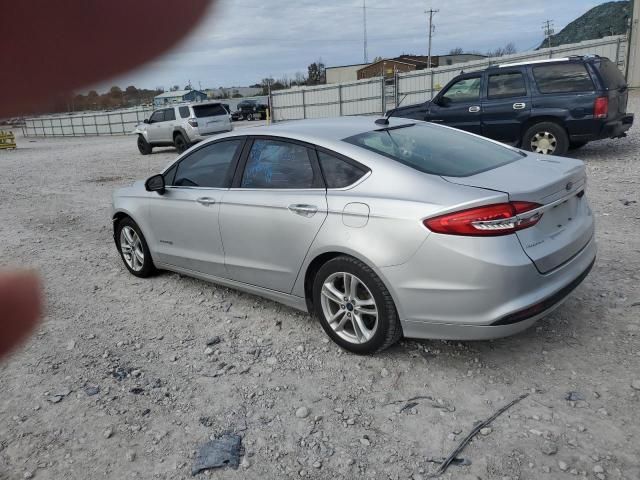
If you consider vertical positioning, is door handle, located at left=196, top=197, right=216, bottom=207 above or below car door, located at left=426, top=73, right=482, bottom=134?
below

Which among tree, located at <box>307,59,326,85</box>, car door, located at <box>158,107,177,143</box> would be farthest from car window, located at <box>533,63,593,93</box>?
car door, located at <box>158,107,177,143</box>

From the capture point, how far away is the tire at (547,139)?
9.02 m

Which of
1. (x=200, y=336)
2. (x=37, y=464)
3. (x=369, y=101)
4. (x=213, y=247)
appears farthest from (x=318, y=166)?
(x=369, y=101)

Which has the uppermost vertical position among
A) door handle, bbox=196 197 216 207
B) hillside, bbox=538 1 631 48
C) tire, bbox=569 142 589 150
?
hillside, bbox=538 1 631 48

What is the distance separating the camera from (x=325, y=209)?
11.1 feet

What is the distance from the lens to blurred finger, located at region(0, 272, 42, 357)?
0.74 m

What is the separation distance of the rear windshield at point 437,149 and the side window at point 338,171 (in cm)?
20

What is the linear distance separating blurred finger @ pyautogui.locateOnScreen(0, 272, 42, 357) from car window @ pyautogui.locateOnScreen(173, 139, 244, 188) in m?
3.43

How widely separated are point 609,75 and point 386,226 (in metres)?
7.84

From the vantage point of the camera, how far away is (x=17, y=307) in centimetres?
76

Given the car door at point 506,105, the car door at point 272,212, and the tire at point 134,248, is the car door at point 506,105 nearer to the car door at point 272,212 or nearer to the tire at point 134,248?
the car door at point 272,212

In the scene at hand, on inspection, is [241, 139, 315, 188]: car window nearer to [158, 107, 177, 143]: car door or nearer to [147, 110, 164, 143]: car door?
[158, 107, 177, 143]: car door

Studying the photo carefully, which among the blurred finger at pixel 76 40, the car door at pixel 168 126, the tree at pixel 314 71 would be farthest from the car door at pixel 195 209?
the car door at pixel 168 126

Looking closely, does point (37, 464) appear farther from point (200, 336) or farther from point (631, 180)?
point (631, 180)
